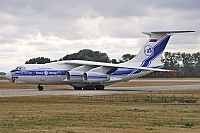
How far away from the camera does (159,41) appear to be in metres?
64.6

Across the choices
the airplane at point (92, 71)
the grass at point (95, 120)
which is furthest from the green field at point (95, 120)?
the airplane at point (92, 71)

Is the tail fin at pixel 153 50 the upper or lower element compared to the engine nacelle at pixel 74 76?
upper

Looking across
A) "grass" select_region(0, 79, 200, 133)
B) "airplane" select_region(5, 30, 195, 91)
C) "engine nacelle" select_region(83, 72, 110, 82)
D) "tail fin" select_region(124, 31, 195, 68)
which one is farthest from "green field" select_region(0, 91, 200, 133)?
"tail fin" select_region(124, 31, 195, 68)

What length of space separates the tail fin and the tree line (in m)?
47.8

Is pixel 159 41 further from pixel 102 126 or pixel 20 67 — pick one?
pixel 102 126

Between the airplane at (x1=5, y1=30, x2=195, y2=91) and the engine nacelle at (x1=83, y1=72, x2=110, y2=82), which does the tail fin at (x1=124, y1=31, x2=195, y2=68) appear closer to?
the airplane at (x1=5, y1=30, x2=195, y2=91)

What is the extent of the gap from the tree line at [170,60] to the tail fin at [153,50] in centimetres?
4778

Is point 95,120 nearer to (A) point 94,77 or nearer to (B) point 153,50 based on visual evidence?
(A) point 94,77

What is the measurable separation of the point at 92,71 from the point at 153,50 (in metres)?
8.86

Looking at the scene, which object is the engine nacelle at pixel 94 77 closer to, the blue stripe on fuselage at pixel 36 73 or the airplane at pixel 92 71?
the airplane at pixel 92 71

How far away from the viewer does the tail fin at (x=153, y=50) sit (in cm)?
6456

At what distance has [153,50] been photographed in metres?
65.1

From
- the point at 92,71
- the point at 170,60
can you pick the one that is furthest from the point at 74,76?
the point at 170,60

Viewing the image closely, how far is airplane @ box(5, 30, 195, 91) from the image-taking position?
197 feet
